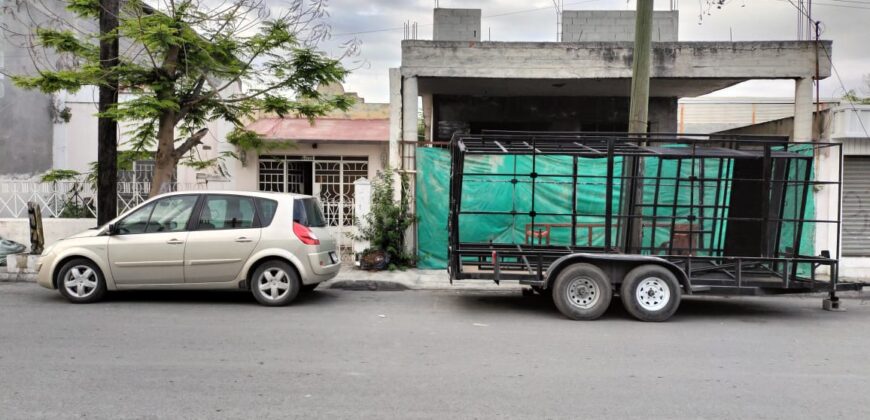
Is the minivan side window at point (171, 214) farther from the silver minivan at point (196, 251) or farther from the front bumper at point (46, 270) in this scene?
the front bumper at point (46, 270)

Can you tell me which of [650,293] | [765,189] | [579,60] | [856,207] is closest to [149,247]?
[650,293]

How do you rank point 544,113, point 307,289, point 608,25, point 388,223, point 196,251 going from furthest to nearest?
point 544,113 → point 608,25 → point 388,223 → point 307,289 → point 196,251

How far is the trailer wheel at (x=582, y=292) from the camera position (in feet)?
26.2

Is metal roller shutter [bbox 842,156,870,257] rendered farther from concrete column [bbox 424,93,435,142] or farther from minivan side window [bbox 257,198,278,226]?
minivan side window [bbox 257,198,278,226]

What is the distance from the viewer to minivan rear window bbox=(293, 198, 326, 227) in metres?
8.79

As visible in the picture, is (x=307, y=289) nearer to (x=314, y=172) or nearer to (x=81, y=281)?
(x=81, y=281)

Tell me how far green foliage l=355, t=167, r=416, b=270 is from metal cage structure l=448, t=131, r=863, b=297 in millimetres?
1187

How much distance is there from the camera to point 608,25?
14555 millimetres

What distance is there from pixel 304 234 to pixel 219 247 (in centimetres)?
112

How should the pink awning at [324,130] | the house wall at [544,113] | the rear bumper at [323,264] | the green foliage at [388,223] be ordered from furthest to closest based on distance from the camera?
1. the house wall at [544,113]
2. the pink awning at [324,130]
3. the green foliage at [388,223]
4. the rear bumper at [323,264]

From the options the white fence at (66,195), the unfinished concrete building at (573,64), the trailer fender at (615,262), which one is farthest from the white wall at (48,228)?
the trailer fender at (615,262)

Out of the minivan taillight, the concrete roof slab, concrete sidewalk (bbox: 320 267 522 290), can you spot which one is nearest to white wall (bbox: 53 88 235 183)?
the concrete roof slab

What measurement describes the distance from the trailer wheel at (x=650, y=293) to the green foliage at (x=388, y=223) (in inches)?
203

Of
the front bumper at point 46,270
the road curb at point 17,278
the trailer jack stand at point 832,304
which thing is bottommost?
the road curb at point 17,278
